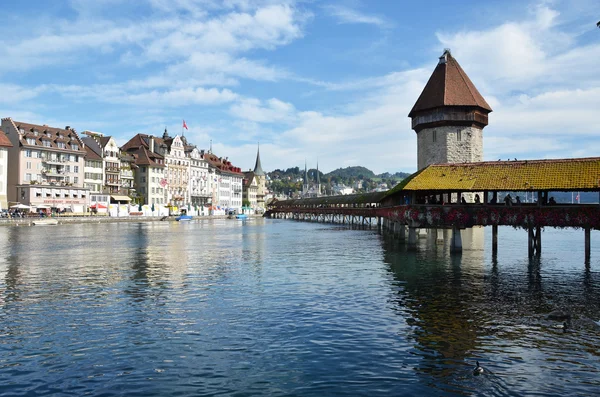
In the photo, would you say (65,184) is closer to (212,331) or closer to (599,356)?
(212,331)

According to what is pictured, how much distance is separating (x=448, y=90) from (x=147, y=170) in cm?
7894

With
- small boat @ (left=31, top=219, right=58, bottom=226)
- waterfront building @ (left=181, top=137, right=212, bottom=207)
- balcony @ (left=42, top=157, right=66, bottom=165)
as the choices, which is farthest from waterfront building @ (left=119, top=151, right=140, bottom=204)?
small boat @ (left=31, top=219, right=58, bottom=226)

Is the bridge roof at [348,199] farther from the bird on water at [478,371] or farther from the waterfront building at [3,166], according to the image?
the bird on water at [478,371]

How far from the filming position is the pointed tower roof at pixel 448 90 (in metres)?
62.3

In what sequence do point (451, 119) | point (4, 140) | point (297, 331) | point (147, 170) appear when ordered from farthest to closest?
point (147, 170)
point (4, 140)
point (451, 119)
point (297, 331)

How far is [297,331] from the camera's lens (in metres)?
16.3

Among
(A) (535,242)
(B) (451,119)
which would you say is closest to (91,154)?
(B) (451,119)

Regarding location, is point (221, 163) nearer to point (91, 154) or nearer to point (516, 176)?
point (91, 154)

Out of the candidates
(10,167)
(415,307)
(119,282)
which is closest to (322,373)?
(415,307)

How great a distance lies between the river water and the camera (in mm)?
11977

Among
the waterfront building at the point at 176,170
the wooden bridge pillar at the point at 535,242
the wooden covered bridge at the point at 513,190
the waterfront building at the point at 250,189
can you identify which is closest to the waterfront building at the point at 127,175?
the waterfront building at the point at 176,170

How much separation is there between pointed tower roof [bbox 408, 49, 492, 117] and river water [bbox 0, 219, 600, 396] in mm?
33966

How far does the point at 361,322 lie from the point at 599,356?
6.67m

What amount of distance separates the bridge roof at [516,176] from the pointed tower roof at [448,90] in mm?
26822
